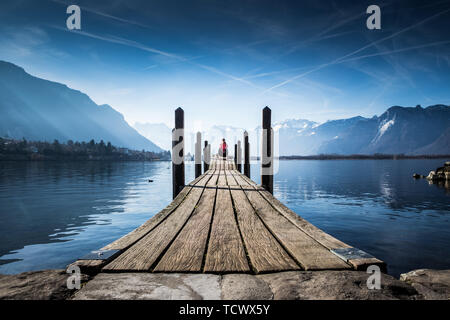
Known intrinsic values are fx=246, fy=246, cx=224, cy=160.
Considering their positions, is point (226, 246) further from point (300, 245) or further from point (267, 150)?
point (267, 150)

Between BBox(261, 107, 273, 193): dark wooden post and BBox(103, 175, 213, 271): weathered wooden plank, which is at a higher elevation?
BBox(261, 107, 273, 193): dark wooden post

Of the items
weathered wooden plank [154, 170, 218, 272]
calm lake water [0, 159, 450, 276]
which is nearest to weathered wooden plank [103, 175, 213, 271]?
weathered wooden plank [154, 170, 218, 272]

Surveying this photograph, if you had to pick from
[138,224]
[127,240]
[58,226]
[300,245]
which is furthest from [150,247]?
[58,226]

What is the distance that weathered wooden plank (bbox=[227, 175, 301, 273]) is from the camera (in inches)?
99.0

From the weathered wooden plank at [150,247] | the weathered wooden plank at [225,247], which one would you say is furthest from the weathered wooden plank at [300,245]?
the weathered wooden plank at [150,247]

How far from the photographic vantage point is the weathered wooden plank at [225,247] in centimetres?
251

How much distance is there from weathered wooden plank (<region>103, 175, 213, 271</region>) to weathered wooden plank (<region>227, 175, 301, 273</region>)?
104 cm

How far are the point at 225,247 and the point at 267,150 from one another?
6675 millimetres

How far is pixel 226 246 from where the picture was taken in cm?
312

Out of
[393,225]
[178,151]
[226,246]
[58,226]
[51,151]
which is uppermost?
[51,151]

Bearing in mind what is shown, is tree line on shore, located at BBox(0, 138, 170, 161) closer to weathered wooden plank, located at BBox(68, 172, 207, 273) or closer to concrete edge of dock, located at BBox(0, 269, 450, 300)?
weathered wooden plank, located at BBox(68, 172, 207, 273)
